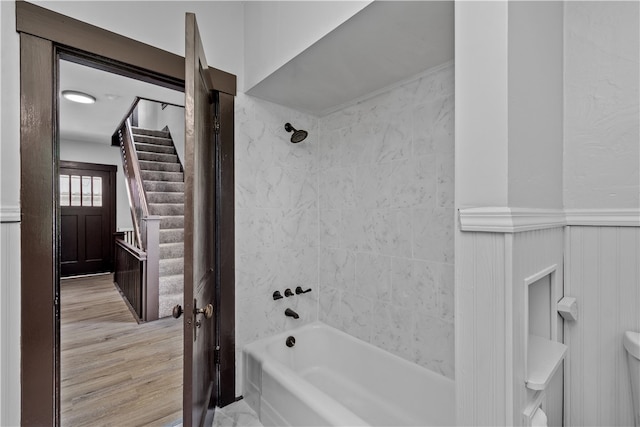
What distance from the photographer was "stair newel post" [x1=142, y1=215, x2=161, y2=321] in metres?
3.32

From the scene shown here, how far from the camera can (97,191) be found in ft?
→ 18.5

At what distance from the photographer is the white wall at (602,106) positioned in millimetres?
1030

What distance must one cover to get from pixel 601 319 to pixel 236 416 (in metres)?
1.90

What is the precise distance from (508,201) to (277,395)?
5.02 ft

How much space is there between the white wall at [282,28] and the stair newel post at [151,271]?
2294 mm

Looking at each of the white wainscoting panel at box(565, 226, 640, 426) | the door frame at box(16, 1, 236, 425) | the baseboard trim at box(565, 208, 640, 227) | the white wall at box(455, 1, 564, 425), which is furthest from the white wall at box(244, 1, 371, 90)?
the white wainscoting panel at box(565, 226, 640, 426)

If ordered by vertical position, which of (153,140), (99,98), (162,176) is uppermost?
(99,98)

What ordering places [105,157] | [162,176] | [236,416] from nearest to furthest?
[236,416], [162,176], [105,157]

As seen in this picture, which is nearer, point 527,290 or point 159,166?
point 527,290

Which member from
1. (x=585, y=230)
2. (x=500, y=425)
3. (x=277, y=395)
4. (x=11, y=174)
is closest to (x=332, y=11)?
(x=585, y=230)

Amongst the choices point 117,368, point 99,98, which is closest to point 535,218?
point 117,368

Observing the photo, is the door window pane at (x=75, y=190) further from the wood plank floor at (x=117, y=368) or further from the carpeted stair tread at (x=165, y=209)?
the carpeted stair tread at (x=165, y=209)

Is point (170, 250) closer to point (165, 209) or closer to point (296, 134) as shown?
point (165, 209)

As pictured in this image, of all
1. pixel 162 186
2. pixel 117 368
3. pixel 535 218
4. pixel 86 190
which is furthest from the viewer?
pixel 86 190
